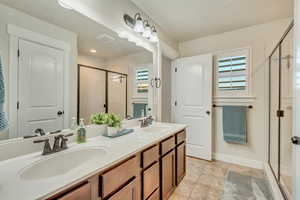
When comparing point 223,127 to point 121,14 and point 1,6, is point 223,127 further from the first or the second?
point 1,6

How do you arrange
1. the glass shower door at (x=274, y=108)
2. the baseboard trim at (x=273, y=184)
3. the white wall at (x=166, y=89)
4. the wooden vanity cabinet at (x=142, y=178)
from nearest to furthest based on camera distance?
the wooden vanity cabinet at (x=142, y=178) < the baseboard trim at (x=273, y=184) < the glass shower door at (x=274, y=108) < the white wall at (x=166, y=89)

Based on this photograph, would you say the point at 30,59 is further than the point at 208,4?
No

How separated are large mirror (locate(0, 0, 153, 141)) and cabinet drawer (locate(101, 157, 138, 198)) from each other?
60 centimetres

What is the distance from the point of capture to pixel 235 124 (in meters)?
2.58

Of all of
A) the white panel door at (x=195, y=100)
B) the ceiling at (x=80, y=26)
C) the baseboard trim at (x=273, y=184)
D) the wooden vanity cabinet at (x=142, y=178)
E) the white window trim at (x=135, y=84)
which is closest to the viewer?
the wooden vanity cabinet at (x=142, y=178)

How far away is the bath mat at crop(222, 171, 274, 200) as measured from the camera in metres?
1.76

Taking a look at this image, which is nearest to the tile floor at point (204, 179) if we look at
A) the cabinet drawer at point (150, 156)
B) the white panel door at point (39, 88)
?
the cabinet drawer at point (150, 156)

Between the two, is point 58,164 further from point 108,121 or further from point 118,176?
point 108,121

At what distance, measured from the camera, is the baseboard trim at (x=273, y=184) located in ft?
5.45

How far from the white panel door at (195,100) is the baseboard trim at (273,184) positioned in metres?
0.84

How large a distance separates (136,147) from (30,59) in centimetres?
98

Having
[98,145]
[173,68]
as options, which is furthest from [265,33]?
[98,145]

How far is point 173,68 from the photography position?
3.15 metres

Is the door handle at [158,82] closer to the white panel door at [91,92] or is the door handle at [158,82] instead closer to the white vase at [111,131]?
the white panel door at [91,92]
